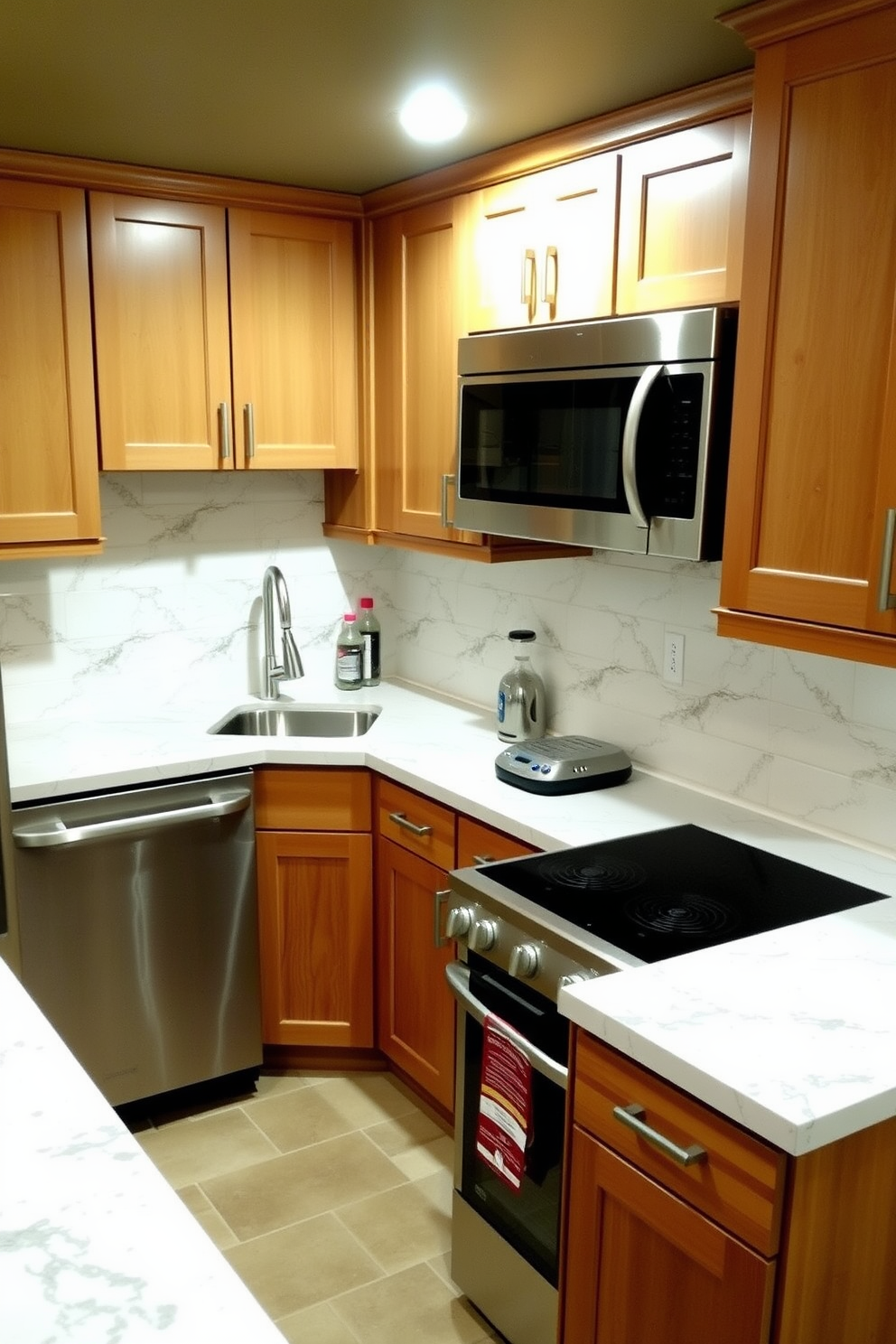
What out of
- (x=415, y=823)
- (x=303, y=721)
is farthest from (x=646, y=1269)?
(x=303, y=721)

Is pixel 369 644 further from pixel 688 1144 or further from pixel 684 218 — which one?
pixel 688 1144

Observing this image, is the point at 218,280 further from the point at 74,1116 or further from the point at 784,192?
the point at 74,1116

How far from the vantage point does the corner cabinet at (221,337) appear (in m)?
2.75

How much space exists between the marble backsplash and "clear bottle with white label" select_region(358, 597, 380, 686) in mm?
110

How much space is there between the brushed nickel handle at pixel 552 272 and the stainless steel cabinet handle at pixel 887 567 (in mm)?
998

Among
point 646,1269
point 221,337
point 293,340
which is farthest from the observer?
point 293,340

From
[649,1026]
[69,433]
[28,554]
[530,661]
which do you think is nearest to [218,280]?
[69,433]

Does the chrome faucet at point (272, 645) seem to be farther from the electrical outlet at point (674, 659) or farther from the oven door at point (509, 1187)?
the oven door at point (509, 1187)

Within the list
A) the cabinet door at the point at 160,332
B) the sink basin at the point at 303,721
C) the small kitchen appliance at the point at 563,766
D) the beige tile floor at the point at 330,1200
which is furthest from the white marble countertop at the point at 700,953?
the beige tile floor at the point at 330,1200

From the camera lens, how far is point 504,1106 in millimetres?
1928

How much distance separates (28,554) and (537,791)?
1.34 metres

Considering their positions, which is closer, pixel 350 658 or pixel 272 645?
pixel 272 645

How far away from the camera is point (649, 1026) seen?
1.49 meters

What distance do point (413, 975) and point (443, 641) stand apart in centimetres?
104
